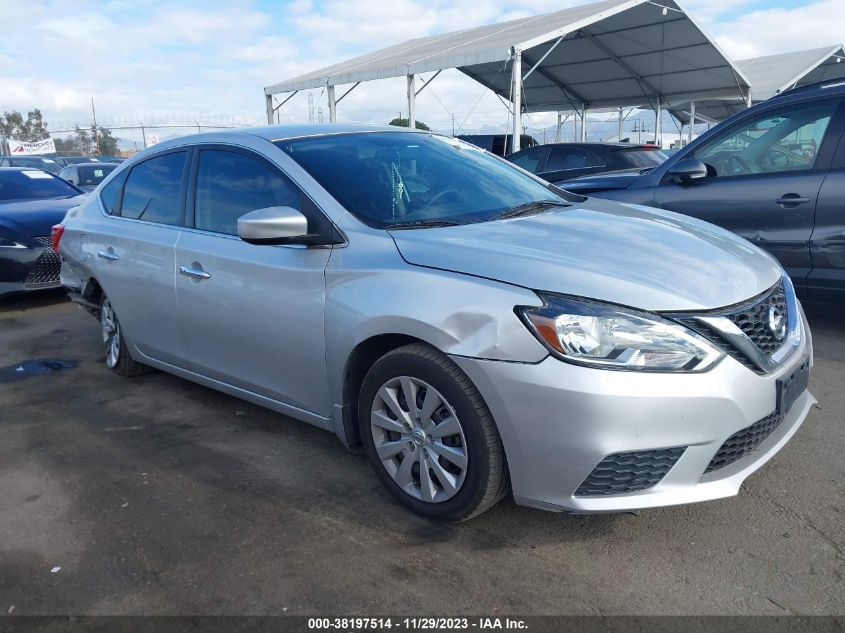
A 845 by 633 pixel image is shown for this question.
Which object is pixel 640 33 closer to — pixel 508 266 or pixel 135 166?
pixel 135 166

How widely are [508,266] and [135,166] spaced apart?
3.01m

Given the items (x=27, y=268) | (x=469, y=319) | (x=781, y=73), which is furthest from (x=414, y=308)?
(x=781, y=73)

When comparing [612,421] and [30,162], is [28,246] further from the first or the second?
[30,162]

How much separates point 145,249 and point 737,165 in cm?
419

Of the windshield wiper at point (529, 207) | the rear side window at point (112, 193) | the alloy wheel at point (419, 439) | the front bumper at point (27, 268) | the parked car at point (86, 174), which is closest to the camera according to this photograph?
the alloy wheel at point (419, 439)

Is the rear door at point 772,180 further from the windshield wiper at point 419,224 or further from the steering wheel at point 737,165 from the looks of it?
the windshield wiper at point 419,224

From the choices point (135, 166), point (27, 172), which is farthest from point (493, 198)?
point (27, 172)

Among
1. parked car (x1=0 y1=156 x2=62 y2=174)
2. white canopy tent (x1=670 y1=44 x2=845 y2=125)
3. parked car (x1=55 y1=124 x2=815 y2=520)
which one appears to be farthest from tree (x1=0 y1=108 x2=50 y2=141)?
parked car (x1=55 y1=124 x2=815 y2=520)

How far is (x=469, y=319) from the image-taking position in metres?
2.48

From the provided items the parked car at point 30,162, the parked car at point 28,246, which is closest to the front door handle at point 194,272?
the parked car at point 28,246

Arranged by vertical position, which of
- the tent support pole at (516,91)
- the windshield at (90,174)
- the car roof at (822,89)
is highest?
the tent support pole at (516,91)

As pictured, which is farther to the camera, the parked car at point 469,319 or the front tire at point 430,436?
the front tire at point 430,436

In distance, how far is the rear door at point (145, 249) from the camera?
12.8ft

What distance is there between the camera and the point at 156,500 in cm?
311
